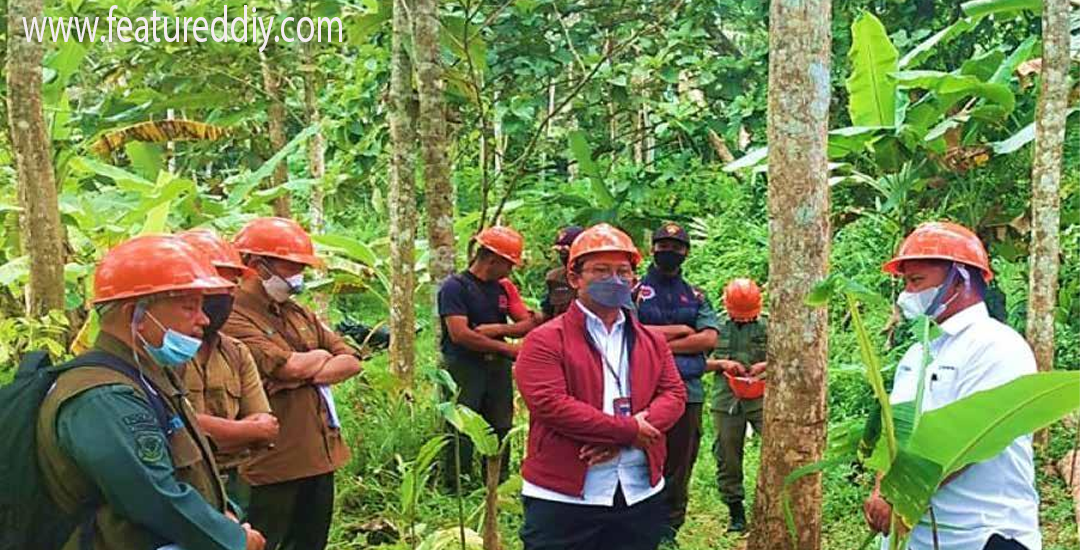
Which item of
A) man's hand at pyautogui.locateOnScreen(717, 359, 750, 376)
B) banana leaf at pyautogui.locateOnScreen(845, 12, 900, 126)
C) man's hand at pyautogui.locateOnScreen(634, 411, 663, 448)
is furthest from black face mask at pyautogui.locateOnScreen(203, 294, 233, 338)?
banana leaf at pyautogui.locateOnScreen(845, 12, 900, 126)

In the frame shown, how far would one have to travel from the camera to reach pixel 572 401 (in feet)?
11.3

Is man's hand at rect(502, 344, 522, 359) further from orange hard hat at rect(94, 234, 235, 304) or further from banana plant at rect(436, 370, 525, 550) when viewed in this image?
orange hard hat at rect(94, 234, 235, 304)

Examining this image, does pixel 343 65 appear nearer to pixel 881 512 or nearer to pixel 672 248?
pixel 672 248

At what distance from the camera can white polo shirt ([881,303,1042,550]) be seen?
278 centimetres

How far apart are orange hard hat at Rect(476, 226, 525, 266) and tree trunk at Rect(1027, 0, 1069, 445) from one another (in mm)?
2889

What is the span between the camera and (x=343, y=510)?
549 cm

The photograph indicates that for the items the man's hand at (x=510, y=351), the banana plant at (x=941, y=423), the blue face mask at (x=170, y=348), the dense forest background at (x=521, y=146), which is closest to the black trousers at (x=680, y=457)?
the dense forest background at (x=521, y=146)

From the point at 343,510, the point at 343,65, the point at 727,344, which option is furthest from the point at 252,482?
the point at 343,65

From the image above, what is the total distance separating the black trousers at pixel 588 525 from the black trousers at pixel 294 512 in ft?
2.67

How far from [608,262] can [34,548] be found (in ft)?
6.83

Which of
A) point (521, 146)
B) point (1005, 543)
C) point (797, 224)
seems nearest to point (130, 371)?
point (1005, 543)

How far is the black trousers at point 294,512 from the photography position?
148 inches

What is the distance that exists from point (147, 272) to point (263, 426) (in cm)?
97

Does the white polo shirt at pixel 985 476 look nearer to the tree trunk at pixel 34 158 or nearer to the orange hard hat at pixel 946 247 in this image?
the orange hard hat at pixel 946 247
